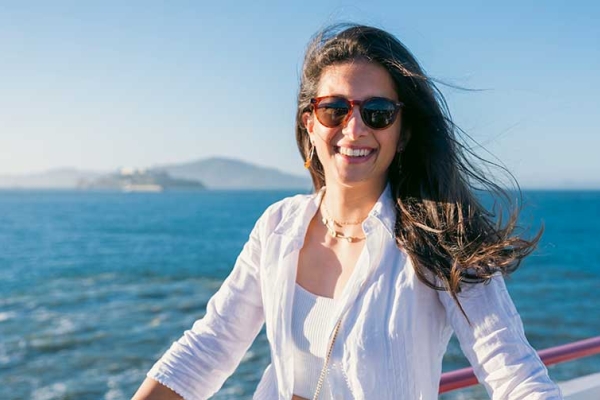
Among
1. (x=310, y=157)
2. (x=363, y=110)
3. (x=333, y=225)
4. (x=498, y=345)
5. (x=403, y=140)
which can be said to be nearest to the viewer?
(x=498, y=345)

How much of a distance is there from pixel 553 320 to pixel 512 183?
19542 millimetres

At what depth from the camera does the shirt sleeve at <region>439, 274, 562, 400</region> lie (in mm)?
1366

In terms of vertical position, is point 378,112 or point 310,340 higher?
point 378,112

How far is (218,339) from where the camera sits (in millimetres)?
1815

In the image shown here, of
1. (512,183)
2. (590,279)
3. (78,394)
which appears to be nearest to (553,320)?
(590,279)

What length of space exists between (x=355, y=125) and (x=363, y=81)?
125 millimetres

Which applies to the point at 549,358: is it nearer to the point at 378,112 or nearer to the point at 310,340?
the point at 310,340

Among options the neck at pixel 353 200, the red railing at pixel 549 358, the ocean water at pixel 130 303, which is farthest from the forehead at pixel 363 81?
the red railing at pixel 549 358

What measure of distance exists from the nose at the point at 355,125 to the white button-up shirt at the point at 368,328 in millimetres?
218

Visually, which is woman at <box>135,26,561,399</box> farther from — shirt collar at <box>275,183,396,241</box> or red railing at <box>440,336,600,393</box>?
red railing at <box>440,336,600,393</box>

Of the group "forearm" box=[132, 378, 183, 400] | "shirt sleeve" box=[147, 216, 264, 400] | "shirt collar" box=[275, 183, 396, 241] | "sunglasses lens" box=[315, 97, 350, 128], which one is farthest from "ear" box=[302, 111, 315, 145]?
"forearm" box=[132, 378, 183, 400]

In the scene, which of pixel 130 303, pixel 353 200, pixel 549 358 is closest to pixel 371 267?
pixel 353 200

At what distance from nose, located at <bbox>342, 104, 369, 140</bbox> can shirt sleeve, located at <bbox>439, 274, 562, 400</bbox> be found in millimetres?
477

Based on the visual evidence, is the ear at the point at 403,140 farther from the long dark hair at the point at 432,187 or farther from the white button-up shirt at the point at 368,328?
the white button-up shirt at the point at 368,328
